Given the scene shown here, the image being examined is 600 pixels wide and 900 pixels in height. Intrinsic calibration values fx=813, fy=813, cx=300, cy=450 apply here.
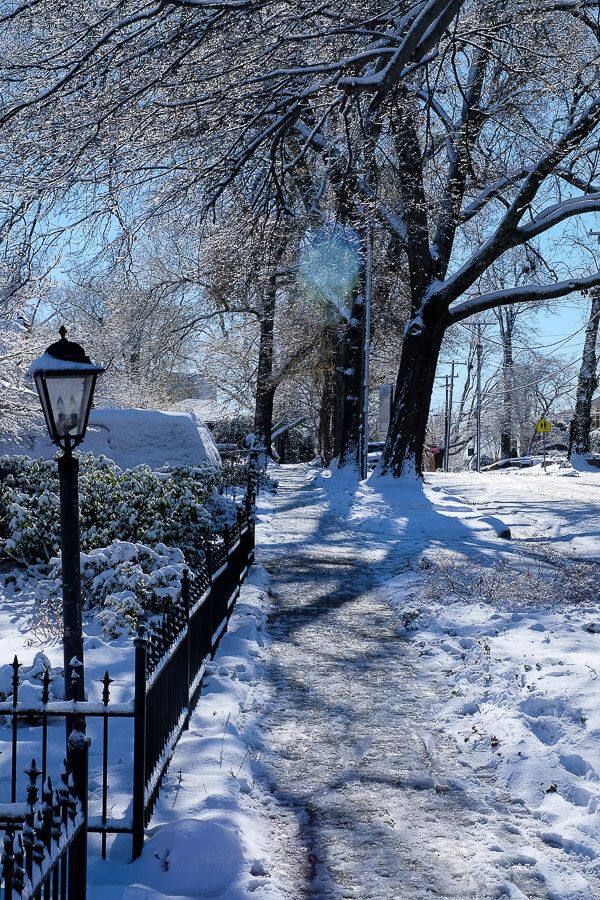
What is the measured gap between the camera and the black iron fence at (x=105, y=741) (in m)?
2.31

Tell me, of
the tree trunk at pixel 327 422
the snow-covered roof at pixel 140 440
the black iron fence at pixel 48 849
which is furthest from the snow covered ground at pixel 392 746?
the tree trunk at pixel 327 422

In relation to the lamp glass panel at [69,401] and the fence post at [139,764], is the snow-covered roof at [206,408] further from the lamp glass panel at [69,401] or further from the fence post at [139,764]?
the fence post at [139,764]

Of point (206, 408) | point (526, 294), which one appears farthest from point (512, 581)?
point (206, 408)

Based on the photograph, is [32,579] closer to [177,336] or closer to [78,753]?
[78,753]

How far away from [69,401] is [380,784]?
300 cm

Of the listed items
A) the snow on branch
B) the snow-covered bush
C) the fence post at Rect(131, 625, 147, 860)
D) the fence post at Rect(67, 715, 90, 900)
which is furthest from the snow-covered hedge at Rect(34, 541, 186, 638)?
the snow on branch

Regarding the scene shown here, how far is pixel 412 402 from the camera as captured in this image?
1938 centimetres

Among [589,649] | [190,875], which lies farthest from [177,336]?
[190,875]

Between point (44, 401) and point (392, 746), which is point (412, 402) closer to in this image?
point (392, 746)

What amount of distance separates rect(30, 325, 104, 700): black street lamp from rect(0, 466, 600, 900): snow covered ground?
119 cm

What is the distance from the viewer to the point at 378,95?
23.7 feet

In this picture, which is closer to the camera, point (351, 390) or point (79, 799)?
point (79, 799)

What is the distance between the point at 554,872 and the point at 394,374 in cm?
3296

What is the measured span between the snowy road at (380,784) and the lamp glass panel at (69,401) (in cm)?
250
